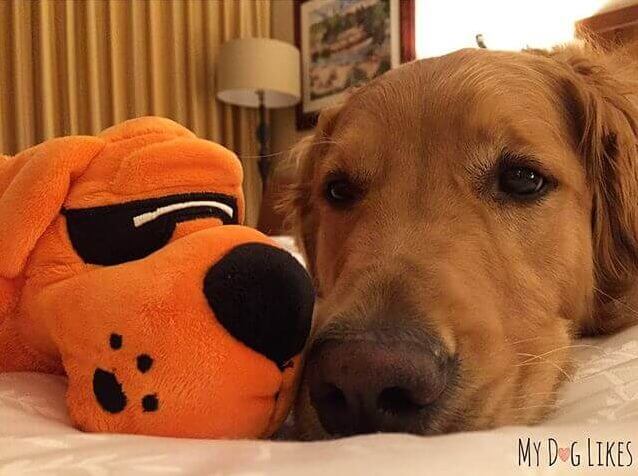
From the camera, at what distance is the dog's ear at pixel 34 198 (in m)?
1.03

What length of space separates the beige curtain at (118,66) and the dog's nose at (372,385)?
4539 mm

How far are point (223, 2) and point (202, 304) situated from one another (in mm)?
5497

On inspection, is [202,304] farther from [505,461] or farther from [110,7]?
[110,7]

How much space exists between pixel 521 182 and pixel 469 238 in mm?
215

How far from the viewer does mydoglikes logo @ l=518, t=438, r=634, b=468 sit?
27.0 inches

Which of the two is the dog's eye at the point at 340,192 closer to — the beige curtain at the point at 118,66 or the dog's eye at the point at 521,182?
the dog's eye at the point at 521,182

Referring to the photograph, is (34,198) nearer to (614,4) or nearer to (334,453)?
(334,453)

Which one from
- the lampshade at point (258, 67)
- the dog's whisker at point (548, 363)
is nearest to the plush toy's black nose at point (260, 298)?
the dog's whisker at point (548, 363)

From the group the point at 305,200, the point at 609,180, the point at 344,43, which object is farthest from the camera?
the point at 344,43

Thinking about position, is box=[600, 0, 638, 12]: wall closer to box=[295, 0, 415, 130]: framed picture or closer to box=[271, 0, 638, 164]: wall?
box=[271, 0, 638, 164]: wall

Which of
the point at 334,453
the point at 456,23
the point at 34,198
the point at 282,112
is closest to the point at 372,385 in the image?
the point at 334,453

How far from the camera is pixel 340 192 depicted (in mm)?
1599

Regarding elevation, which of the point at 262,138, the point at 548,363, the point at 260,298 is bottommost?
the point at 262,138

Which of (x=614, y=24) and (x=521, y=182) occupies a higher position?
Answer: (x=614, y=24)
